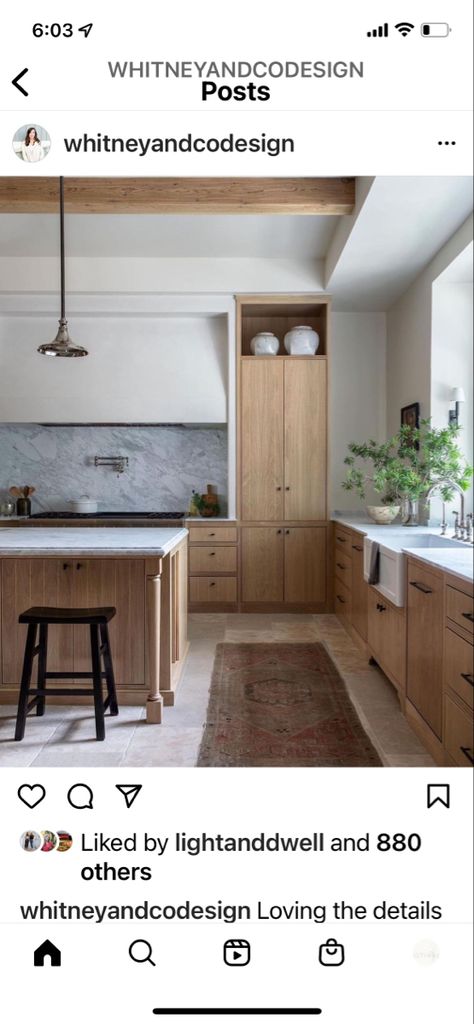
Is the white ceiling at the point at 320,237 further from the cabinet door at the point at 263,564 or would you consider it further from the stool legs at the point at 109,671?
the cabinet door at the point at 263,564

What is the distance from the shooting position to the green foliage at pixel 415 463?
0.83 meters

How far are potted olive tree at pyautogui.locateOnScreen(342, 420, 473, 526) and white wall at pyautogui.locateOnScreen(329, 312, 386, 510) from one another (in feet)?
0.27

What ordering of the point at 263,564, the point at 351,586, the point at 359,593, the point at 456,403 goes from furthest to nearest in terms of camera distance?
the point at 263,564 < the point at 351,586 < the point at 359,593 < the point at 456,403

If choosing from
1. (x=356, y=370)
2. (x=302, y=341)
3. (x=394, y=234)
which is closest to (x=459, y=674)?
(x=356, y=370)

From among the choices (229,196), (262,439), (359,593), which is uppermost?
(229,196)

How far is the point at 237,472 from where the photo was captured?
351cm
